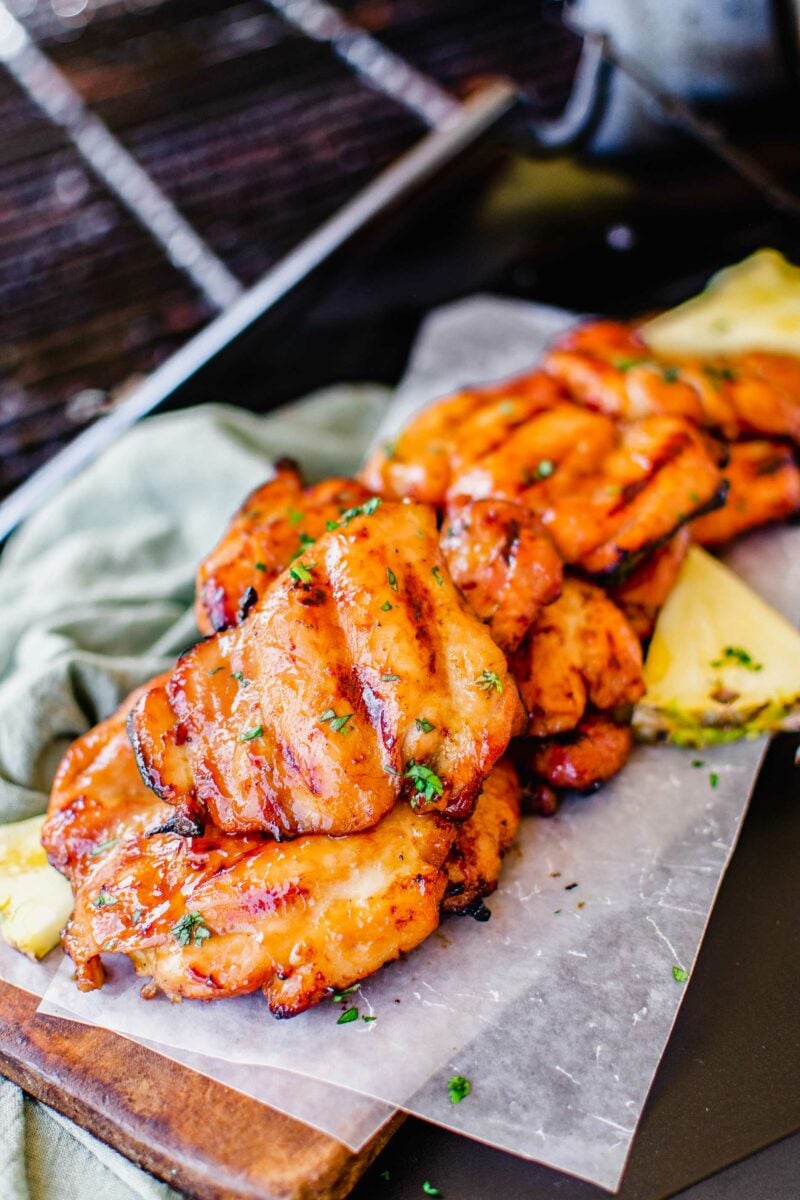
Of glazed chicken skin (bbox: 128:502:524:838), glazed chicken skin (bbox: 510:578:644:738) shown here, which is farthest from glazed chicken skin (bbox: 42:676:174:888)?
glazed chicken skin (bbox: 510:578:644:738)

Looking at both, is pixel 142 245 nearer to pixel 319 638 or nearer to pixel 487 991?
pixel 319 638

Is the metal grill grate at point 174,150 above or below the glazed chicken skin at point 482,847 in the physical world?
above

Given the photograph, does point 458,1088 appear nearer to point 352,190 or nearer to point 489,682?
point 489,682

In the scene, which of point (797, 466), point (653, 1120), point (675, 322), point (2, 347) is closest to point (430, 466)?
point (797, 466)

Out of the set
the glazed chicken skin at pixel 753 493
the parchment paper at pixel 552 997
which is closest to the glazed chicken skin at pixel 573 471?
the glazed chicken skin at pixel 753 493

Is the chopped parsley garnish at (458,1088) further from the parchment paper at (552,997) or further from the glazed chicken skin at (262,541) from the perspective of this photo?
the glazed chicken skin at (262,541)

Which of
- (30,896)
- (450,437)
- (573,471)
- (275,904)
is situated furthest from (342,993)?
(450,437)
